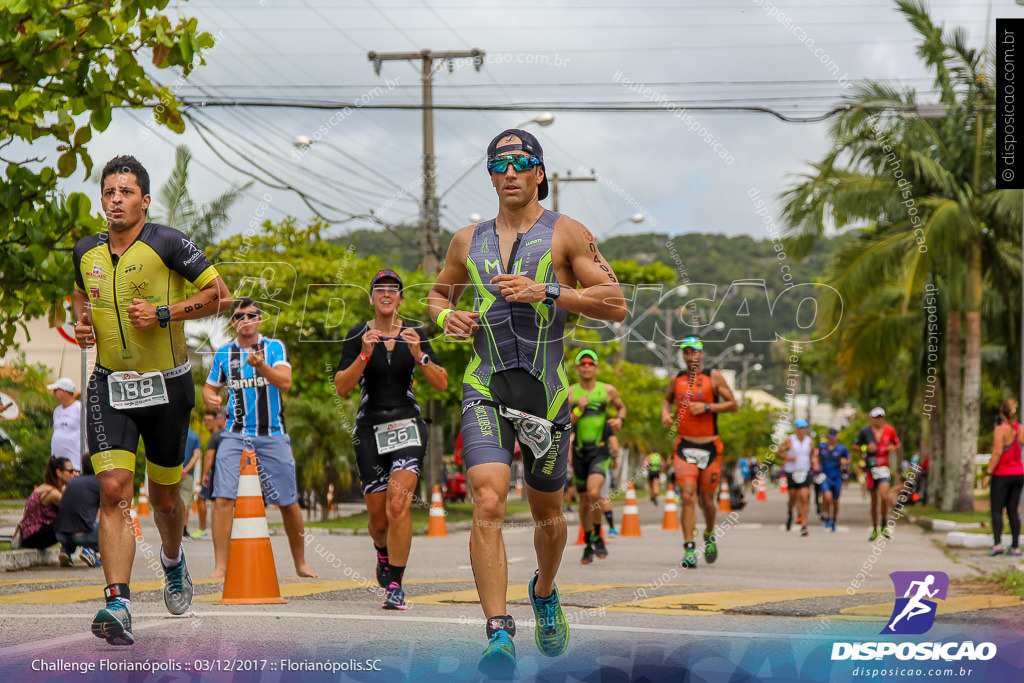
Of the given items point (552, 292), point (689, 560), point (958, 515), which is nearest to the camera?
point (552, 292)

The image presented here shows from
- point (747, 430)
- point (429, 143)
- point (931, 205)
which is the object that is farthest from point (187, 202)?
point (747, 430)

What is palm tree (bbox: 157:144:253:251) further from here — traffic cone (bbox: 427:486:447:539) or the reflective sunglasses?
the reflective sunglasses

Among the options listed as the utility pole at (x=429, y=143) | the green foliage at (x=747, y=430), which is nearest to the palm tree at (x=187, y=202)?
the utility pole at (x=429, y=143)

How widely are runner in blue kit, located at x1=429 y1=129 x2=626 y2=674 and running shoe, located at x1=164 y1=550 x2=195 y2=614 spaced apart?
2138 mm

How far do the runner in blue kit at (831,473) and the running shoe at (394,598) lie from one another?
49.0 ft

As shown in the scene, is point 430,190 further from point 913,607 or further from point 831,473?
point 913,607

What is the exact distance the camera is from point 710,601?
7922mm

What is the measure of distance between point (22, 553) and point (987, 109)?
19118mm

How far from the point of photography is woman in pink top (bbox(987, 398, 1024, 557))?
14.0 metres

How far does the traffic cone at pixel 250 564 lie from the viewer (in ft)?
24.0

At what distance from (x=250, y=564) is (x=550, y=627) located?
9.61 feet

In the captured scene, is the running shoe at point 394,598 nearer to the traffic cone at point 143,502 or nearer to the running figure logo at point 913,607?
the running figure logo at point 913,607

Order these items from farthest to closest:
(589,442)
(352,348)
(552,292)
A: 1. (589,442)
2. (352,348)
3. (552,292)

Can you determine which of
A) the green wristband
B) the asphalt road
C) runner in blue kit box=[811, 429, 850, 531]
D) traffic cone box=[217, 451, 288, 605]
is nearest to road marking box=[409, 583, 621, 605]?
the asphalt road
